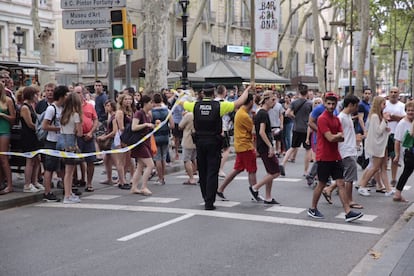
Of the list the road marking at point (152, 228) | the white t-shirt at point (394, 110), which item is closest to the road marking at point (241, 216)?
the road marking at point (152, 228)

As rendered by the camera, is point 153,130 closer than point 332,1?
Yes

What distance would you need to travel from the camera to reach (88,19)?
44.9ft

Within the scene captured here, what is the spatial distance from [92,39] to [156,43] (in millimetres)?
5535

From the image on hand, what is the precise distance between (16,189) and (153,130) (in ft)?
8.57

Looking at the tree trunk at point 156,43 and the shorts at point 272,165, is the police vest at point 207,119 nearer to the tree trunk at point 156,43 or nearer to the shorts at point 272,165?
the shorts at point 272,165

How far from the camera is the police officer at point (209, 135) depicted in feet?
30.9

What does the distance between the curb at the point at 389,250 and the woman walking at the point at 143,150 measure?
4354 millimetres

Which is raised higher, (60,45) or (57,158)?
(60,45)

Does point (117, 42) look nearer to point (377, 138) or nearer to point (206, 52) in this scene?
point (377, 138)

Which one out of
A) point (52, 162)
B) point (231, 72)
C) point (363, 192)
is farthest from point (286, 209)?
point (231, 72)

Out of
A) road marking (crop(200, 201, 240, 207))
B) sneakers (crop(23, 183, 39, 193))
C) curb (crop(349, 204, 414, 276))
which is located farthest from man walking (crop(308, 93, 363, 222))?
sneakers (crop(23, 183, 39, 193))

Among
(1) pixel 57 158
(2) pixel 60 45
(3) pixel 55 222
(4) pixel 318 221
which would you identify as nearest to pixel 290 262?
(4) pixel 318 221

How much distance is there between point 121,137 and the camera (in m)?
11.4

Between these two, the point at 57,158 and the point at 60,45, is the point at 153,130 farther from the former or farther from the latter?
the point at 60,45
